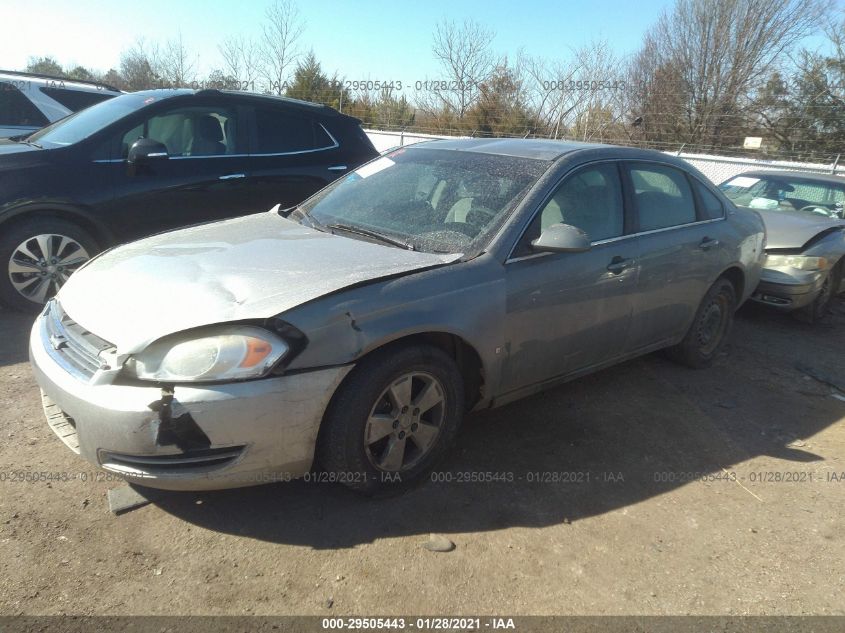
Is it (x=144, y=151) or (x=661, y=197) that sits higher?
(x=144, y=151)

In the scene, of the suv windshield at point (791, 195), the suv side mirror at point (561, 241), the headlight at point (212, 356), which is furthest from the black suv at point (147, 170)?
the suv windshield at point (791, 195)

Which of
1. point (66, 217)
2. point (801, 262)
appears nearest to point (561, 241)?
point (66, 217)

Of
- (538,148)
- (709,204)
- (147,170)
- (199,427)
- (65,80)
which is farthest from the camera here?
(65,80)

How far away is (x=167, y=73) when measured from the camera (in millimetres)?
25344

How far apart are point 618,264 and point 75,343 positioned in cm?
286

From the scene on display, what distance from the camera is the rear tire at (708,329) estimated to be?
4.68 metres

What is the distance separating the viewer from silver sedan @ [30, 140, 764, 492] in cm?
244

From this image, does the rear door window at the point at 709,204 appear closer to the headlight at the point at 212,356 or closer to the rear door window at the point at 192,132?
the headlight at the point at 212,356

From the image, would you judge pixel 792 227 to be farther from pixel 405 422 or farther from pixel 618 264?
pixel 405 422

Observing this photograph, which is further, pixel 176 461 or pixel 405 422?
pixel 405 422

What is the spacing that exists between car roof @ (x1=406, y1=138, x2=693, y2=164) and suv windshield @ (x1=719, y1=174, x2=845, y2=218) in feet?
12.2

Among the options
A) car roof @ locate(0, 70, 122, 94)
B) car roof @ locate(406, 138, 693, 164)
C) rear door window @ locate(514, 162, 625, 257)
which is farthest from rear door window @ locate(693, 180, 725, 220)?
car roof @ locate(0, 70, 122, 94)

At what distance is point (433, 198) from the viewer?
11.8ft

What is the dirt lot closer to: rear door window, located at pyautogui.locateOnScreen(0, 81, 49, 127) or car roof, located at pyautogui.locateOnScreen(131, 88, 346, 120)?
car roof, located at pyautogui.locateOnScreen(131, 88, 346, 120)
